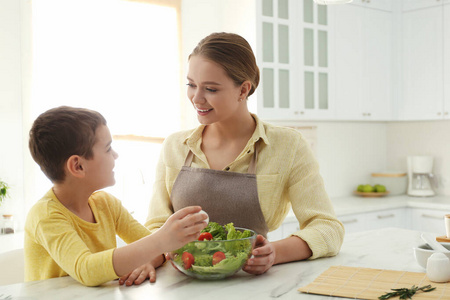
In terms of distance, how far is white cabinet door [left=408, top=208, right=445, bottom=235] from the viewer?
3838 mm

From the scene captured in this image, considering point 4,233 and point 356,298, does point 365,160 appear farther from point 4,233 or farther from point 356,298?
point 356,298

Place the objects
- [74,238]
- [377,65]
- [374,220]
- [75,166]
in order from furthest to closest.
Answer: [377,65]
[374,220]
[75,166]
[74,238]

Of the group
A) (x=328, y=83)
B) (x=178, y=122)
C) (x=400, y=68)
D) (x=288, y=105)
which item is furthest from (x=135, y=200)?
(x=400, y=68)

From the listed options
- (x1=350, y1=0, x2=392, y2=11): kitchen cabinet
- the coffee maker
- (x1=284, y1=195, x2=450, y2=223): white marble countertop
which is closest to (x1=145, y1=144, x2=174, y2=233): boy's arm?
(x1=284, y1=195, x2=450, y2=223): white marble countertop

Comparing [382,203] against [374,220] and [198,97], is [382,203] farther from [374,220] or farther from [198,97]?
[198,97]

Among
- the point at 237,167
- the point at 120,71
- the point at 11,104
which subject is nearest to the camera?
the point at 237,167

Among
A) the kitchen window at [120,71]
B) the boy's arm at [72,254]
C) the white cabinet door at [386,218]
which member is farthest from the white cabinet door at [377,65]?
the boy's arm at [72,254]

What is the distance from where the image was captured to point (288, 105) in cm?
371

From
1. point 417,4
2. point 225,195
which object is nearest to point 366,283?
point 225,195

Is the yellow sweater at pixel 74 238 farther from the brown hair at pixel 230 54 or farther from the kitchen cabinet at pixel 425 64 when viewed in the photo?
the kitchen cabinet at pixel 425 64

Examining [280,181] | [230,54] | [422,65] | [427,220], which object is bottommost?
[427,220]

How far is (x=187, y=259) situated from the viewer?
1.30 m

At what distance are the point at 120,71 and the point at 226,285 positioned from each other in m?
2.38

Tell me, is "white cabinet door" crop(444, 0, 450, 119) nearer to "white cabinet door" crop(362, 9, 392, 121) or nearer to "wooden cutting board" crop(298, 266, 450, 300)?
"white cabinet door" crop(362, 9, 392, 121)
